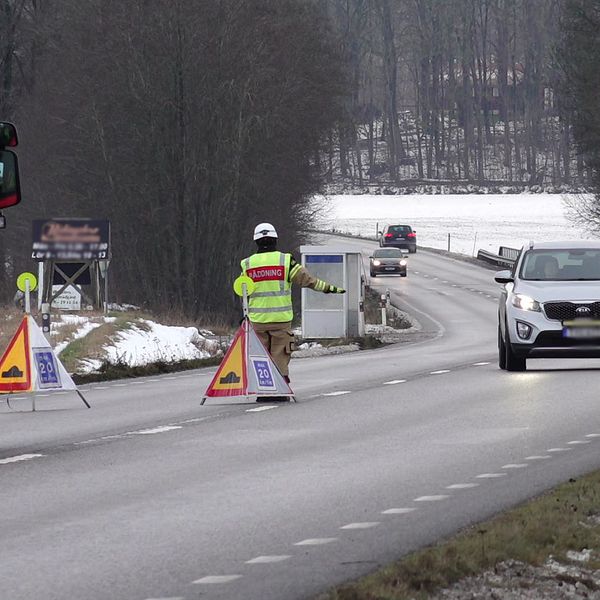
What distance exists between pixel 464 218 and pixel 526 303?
396ft

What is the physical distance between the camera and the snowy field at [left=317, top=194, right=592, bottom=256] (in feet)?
400

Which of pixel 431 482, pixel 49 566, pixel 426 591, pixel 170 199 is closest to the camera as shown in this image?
pixel 426 591

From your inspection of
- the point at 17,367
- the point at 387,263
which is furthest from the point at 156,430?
the point at 387,263

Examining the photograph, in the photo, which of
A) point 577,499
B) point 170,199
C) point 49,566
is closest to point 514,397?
point 577,499

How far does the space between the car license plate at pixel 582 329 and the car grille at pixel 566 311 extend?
0.08 m

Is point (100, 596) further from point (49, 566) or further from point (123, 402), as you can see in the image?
point (123, 402)

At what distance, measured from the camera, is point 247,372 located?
18.9m

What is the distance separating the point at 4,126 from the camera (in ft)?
46.2

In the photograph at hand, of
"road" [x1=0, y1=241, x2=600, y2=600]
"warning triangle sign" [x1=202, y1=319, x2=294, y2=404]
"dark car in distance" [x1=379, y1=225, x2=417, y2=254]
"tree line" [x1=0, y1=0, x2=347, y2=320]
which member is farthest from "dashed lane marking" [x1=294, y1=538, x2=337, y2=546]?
"dark car in distance" [x1=379, y1=225, x2=417, y2=254]

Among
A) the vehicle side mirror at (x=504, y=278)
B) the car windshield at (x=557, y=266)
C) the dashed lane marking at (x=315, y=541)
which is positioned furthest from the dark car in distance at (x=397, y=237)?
the dashed lane marking at (x=315, y=541)

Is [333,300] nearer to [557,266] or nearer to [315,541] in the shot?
[557,266]

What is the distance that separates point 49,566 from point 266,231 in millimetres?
10422

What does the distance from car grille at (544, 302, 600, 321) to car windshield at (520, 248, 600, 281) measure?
952mm

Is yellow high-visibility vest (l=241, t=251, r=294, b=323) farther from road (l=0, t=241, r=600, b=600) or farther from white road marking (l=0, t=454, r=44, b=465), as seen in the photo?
white road marking (l=0, t=454, r=44, b=465)
